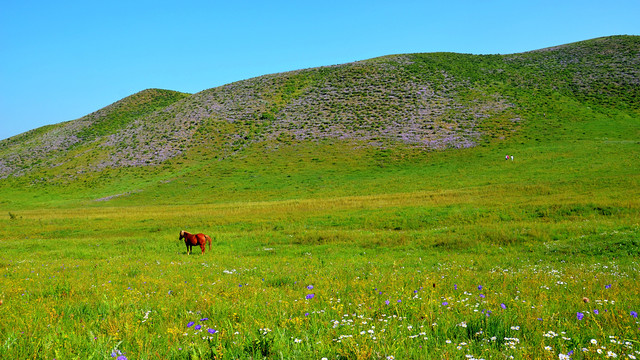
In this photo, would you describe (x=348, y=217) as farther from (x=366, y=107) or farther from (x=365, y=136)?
(x=366, y=107)

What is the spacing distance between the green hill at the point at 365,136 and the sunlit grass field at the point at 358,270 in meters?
1.30

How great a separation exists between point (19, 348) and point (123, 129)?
112m

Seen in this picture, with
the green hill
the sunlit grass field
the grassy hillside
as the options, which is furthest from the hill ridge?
the sunlit grass field

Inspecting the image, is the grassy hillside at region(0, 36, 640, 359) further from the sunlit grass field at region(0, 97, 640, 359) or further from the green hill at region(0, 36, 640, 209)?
the green hill at region(0, 36, 640, 209)

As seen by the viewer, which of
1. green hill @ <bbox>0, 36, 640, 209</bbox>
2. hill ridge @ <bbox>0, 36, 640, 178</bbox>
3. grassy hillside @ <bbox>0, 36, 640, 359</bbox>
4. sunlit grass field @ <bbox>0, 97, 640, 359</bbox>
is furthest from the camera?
hill ridge @ <bbox>0, 36, 640, 178</bbox>

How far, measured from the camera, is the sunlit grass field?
157 inches

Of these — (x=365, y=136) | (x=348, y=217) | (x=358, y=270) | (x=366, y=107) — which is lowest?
(x=348, y=217)

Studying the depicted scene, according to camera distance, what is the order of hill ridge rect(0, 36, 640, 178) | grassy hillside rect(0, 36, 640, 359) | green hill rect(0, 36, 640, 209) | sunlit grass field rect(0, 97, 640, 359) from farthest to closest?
1. hill ridge rect(0, 36, 640, 178)
2. green hill rect(0, 36, 640, 209)
3. grassy hillside rect(0, 36, 640, 359)
4. sunlit grass field rect(0, 97, 640, 359)

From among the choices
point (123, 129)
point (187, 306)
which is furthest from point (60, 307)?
point (123, 129)

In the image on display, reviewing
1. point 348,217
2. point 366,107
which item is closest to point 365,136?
point 366,107

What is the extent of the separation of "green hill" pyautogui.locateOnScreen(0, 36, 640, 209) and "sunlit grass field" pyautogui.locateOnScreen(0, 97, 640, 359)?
1.30 meters

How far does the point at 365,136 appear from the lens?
7712 centimetres

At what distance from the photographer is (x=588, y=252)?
1457 cm

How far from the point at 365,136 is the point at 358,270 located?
68.1m
